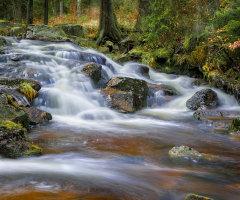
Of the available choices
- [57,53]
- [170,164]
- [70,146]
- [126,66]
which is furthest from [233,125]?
[57,53]

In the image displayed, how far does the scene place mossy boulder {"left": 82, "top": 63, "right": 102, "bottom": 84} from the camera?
26.9ft

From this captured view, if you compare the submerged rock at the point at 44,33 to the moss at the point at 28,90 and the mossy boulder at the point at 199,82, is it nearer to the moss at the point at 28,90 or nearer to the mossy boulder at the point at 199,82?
the mossy boulder at the point at 199,82

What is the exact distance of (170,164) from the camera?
3.04 metres

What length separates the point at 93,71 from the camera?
8.30m

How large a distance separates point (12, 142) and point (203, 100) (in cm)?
615

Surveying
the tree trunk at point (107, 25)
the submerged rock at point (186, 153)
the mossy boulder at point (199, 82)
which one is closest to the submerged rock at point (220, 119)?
the submerged rock at point (186, 153)

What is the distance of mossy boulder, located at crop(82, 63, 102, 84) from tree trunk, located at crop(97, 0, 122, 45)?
26.3 feet

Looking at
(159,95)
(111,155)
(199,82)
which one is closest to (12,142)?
(111,155)

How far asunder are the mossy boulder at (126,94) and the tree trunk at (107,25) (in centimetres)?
910

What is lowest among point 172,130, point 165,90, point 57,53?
point 172,130

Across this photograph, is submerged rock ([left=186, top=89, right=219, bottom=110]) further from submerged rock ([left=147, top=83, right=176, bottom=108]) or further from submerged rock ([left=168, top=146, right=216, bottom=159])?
submerged rock ([left=168, top=146, right=216, bottom=159])

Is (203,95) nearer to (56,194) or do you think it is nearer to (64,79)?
(64,79)

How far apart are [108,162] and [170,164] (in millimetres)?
860

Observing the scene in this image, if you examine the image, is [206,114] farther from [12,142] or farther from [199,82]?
[12,142]
